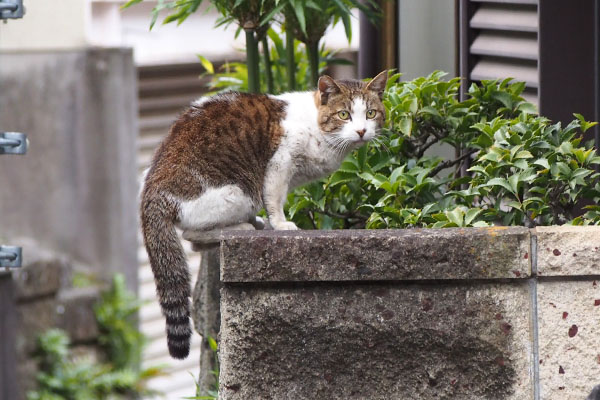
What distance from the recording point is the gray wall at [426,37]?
199 inches

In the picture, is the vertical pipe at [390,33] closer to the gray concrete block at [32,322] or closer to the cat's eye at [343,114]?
the cat's eye at [343,114]

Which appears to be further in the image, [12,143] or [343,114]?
[12,143]

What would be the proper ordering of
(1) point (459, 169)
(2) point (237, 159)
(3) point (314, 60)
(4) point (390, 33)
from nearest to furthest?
(2) point (237, 159) → (1) point (459, 169) → (3) point (314, 60) → (4) point (390, 33)

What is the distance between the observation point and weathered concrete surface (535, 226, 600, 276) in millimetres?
2635

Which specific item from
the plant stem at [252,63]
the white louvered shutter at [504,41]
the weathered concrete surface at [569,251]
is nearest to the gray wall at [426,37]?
the white louvered shutter at [504,41]

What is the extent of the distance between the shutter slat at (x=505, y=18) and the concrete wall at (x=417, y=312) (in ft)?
5.53

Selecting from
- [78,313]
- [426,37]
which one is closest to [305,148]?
[426,37]

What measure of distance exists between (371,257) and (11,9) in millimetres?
2325

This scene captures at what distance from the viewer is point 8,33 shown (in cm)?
736

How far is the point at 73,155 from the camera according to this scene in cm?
748

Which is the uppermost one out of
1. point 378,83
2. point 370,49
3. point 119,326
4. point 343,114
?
point 370,49

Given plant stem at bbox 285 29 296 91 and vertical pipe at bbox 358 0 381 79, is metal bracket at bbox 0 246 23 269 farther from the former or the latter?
vertical pipe at bbox 358 0 381 79

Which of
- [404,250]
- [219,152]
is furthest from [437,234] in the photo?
[219,152]

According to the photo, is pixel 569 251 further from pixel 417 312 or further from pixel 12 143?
pixel 12 143
